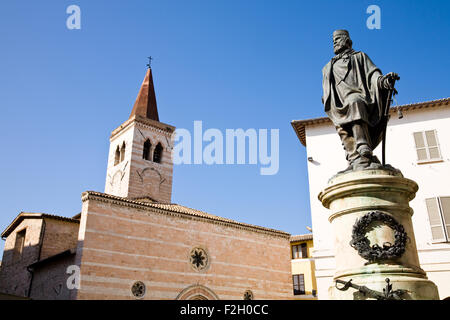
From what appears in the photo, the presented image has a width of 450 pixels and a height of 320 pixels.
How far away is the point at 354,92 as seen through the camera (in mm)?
5531

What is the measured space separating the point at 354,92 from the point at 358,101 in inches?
9.7

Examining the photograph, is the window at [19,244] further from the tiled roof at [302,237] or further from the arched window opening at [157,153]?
the tiled roof at [302,237]

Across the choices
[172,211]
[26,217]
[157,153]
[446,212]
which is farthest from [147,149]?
[446,212]

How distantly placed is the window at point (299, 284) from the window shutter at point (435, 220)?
53.5ft

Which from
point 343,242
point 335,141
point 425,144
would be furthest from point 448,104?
point 343,242

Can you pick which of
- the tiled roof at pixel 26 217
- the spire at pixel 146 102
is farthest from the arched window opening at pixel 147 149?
the tiled roof at pixel 26 217

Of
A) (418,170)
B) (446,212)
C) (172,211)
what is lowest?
(446,212)

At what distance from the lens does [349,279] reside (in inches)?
176

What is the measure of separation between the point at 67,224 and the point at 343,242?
21.5 meters

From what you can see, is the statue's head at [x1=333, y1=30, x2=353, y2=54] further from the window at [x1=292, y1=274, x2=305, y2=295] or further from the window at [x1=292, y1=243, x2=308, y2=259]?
the window at [x1=292, y1=243, x2=308, y2=259]

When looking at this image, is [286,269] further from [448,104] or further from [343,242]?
[343,242]

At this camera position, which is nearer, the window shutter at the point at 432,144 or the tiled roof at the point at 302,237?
the window shutter at the point at 432,144

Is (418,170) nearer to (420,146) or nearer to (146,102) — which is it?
(420,146)

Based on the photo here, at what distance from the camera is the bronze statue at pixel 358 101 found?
5258 millimetres
